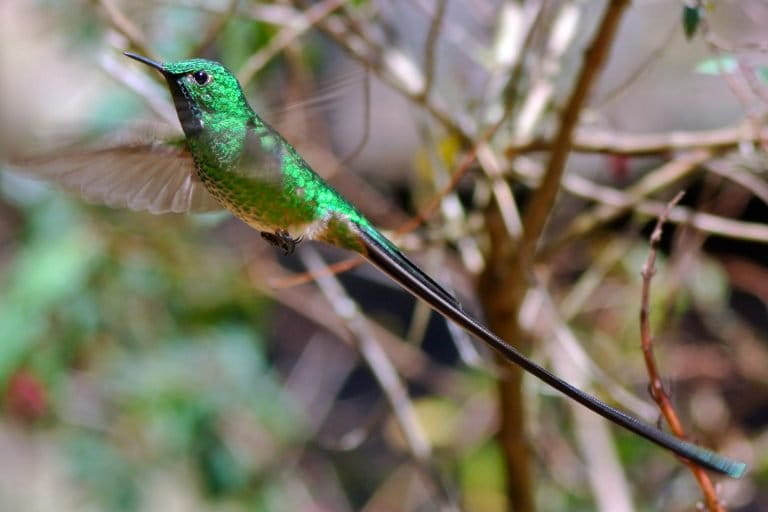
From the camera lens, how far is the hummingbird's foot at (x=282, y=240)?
3.21 feet

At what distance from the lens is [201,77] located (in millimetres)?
921

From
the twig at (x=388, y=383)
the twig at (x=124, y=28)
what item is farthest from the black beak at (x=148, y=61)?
the twig at (x=388, y=383)

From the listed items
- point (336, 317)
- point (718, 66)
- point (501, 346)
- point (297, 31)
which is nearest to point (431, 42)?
point (297, 31)

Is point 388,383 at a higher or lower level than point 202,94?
lower

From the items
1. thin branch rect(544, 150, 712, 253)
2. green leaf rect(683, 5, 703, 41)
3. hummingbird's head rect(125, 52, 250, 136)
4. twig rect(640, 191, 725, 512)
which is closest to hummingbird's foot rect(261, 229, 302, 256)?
hummingbird's head rect(125, 52, 250, 136)

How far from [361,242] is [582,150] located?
53 cm

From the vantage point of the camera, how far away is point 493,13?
193cm

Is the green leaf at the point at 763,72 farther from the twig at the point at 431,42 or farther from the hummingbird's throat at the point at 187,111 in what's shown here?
the hummingbird's throat at the point at 187,111

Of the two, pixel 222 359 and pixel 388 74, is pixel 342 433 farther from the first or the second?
pixel 388 74

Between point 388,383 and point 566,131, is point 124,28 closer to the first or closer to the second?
point 566,131

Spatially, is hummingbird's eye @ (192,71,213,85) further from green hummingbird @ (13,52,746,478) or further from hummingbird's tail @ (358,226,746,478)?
hummingbird's tail @ (358,226,746,478)

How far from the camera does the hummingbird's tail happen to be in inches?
25.4

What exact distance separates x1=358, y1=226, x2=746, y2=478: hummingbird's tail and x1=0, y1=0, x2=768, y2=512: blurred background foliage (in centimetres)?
56

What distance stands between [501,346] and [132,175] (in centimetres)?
51
